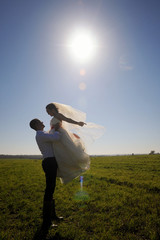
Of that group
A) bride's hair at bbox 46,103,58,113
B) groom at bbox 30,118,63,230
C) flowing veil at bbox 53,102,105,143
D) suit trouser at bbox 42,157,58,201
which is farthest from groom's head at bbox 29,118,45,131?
suit trouser at bbox 42,157,58,201

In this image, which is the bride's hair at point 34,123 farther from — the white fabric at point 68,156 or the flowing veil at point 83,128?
the flowing veil at point 83,128

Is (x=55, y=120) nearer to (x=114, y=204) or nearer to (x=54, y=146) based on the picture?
(x=54, y=146)

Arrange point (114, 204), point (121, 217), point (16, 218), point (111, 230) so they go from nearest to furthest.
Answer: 1. point (111, 230)
2. point (121, 217)
3. point (16, 218)
4. point (114, 204)

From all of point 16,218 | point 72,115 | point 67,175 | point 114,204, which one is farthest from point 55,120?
point 114,204

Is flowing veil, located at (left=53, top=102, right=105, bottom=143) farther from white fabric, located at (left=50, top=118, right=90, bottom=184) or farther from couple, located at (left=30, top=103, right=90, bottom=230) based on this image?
white fabric, located at (left=50, top=118, right=90, bottom=184)

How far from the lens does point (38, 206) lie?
6.28 m

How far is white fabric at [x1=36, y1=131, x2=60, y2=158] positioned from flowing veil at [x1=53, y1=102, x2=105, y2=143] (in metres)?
0.91


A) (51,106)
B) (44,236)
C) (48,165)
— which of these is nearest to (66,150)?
(48,165)

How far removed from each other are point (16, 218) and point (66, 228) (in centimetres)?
210

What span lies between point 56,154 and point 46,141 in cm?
48

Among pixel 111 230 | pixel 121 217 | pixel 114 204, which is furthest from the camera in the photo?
pixel 114 204

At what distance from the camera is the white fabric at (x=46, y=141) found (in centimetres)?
423

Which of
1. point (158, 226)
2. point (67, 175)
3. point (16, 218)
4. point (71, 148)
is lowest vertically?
point (16, 218)

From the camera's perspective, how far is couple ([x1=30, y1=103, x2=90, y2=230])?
4.33m
